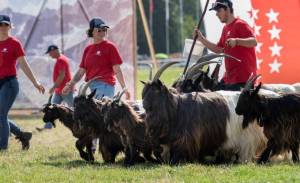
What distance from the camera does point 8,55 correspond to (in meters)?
12.3

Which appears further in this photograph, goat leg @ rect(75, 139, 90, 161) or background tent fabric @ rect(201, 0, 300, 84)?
background tent fabric @ rect(201, 0, 300, 84)

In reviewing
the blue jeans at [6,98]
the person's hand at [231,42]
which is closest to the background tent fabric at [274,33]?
the blue jeans at [6,98]

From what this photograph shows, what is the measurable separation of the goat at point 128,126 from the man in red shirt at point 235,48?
5.17 ft

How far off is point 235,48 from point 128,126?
194cm

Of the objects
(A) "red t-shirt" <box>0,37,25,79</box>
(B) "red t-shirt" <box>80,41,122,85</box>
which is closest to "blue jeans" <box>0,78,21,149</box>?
(A) "red t-shirt" <box>0,37,25,79</box>

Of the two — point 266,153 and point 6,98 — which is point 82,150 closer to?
point 6,98

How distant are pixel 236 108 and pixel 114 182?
2.03m

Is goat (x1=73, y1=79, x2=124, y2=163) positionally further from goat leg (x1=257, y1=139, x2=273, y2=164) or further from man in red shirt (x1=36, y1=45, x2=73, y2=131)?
man in red shirt (x1=36, y1=45, x2=73, y2=131)

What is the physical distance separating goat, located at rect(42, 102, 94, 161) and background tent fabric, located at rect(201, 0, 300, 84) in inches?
200

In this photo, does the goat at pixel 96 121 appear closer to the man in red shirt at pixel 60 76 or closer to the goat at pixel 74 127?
the goat at pixel 74 127

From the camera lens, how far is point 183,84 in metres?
10.8

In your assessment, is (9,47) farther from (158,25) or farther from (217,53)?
(158,25)

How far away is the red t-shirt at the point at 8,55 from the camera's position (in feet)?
40.2

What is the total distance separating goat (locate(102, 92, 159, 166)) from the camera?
9.93 metres
